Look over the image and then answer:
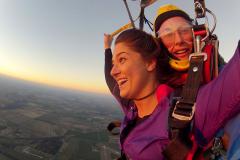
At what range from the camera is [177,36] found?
1979 millimetres

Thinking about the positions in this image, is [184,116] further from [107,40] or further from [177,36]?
[107,40]

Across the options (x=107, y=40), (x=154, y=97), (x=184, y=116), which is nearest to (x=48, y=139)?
(x=107, y=40)

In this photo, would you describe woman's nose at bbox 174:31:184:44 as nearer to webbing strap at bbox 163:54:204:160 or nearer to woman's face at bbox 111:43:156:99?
Answer: woman's face at bbox 111:43:156:99

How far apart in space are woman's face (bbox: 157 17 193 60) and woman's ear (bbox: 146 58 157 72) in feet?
0.60

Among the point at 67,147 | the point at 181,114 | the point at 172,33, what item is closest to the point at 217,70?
the point at 181,114

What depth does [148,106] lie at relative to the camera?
1.98m

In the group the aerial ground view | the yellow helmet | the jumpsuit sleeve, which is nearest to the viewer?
the jumpsuit sleeve

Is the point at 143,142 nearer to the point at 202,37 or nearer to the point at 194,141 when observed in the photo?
the point at 194,141

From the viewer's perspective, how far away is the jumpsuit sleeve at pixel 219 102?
3.68 feet

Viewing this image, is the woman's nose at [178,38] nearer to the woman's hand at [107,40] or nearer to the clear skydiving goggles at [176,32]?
the clear skydiving goggles at [176,32]

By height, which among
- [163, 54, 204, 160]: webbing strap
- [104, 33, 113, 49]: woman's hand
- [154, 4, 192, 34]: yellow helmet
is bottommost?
[163, 54, 204, 160]: webbing strap

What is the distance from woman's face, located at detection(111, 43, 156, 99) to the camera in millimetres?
1934

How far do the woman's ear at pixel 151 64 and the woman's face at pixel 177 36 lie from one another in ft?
0.60

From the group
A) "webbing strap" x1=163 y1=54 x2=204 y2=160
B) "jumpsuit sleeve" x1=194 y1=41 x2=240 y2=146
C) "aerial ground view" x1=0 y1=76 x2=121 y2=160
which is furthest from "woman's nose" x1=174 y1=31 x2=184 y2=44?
"aerial ground view" x1=0 y1=76 x2=121 y2=160
